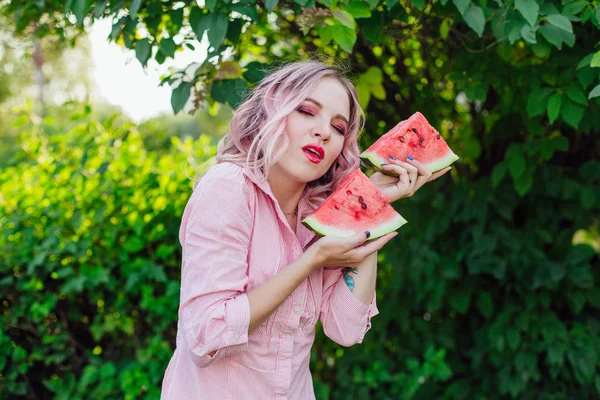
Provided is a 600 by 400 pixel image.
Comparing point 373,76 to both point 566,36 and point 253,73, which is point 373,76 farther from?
point 566,36

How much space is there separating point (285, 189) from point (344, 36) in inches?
24.6

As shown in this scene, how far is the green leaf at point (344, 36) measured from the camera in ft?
7.01

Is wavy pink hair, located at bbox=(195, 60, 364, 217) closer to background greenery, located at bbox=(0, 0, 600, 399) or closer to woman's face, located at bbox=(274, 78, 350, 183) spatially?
woman's face, located at bbox=(274, 78, 350, 183)

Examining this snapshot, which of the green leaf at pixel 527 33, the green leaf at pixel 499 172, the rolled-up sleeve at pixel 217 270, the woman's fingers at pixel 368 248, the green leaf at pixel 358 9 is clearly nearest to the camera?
the rolled-up sleeve at pixel 217 270

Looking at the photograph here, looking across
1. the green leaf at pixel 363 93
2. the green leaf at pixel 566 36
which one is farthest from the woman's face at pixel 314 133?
the green leaf at pixel 363 93

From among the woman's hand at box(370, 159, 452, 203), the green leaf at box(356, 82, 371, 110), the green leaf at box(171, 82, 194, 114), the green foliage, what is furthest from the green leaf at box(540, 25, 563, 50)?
the green foliage

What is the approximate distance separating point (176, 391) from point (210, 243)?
1.89ft

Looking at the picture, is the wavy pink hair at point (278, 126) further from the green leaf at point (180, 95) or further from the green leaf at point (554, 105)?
the green leaf at point (554, 105)

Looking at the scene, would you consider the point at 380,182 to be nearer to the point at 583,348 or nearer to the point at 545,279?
the point at 545,279

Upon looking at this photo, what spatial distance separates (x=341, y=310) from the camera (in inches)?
78.2

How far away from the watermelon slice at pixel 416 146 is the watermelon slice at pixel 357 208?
0.48 ft

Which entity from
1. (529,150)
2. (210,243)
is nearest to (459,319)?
(529,150)

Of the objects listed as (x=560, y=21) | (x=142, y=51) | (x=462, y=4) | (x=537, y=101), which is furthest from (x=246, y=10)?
(x=537, y=101)

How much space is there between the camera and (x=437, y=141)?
2.23m
